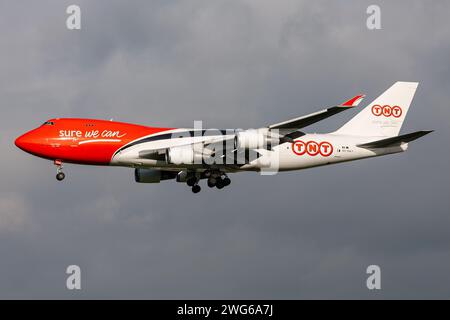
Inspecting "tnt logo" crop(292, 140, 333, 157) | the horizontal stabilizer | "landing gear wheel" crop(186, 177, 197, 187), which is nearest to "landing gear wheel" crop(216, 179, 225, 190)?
"landing gear wheel" crop(186, 177, 197, 187)

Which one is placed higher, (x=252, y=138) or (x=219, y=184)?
(x=252, y=138)

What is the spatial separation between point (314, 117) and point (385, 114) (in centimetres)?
1333

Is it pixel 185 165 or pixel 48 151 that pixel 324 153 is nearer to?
pixel 185 165

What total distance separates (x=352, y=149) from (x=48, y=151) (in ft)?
64.9

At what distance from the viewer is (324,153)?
60.4 metres

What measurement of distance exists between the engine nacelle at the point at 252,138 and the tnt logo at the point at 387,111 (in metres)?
11.3

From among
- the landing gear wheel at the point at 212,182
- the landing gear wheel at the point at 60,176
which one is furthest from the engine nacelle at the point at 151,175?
the landing gear wheel at the point at 60,176

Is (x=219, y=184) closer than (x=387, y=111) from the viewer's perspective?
Yes

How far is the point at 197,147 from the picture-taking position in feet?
185

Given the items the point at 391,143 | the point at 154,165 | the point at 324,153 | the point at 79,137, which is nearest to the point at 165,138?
the point at 154,165

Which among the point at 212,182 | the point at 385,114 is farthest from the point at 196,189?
the point at 385,114

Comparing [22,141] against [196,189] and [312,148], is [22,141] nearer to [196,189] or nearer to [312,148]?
[196,189]

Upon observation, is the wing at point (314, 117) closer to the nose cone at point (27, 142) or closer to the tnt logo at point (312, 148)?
the tnt logo at point (312, 148)

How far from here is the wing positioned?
163ft
